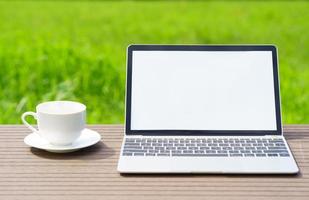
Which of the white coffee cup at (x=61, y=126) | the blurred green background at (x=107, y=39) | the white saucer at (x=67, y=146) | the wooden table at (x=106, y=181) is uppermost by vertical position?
the white coffee cup at (x=61, y=126)

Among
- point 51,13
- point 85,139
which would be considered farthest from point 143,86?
point 51,13

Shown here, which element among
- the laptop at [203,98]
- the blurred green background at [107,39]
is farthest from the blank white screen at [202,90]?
the blurred green background at [107,39]

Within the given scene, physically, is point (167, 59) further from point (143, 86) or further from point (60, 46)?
point (60, 46)

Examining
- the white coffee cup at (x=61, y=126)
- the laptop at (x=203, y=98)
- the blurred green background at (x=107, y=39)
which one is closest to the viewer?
the white coffee cup at (x=61, y=126)

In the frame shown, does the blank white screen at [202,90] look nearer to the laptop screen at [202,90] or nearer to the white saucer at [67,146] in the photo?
the laptop screen at [202,90]

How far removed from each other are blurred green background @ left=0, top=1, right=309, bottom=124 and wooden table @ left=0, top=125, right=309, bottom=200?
2.09 meters

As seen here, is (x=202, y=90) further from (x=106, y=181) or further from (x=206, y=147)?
(x=106, y=181)

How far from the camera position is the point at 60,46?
4.32m

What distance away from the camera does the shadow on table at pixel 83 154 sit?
1514mm

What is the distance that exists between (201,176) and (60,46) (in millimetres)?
3065

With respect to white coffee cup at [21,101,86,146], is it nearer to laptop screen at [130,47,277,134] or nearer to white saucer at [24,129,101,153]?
white saucer at [24,129,101,153]

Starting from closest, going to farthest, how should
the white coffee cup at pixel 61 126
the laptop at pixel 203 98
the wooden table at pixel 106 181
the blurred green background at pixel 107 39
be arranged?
1. the wooden table at pixel 106 181
2. the white coffee cup at pixel 61 126
3. the laptop at pixel 203 98
4. the blurred green background at pixel 107 39

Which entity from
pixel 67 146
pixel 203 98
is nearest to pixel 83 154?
pixel 67 146

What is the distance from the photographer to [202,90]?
5.43 feet
